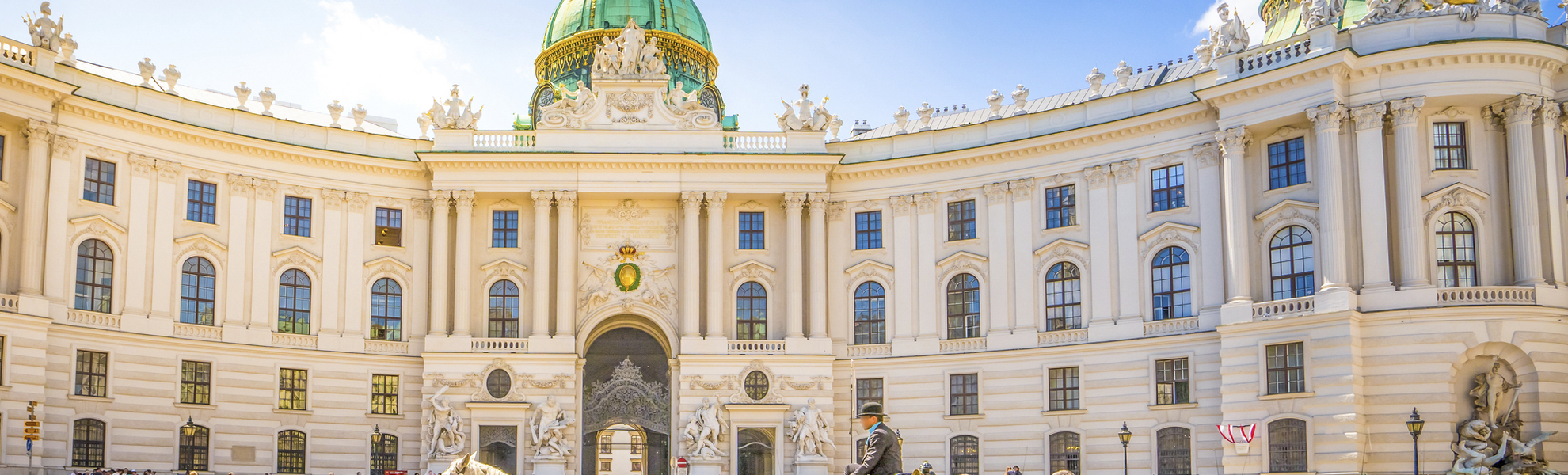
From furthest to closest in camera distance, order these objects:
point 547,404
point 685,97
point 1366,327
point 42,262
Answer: point 685,97 → point 547,404 → point 42,262 → point 1366,327

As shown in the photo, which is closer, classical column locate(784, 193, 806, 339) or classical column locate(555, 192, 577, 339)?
classical column locate(555, 192, 577, 339)

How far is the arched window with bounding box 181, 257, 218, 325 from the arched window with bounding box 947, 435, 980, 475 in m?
25.2

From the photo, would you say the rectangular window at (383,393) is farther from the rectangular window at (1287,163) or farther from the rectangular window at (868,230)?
the rectangular window at (1287,163)

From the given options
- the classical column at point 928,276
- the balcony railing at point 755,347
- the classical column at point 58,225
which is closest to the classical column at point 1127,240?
the classical column at point 928,276

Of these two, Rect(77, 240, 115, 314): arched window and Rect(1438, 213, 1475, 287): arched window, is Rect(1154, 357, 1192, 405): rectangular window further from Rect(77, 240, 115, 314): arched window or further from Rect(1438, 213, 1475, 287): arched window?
Rect(77, 240, 115, 314): arched window

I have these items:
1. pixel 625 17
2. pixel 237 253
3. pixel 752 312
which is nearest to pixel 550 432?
pixel 752 312

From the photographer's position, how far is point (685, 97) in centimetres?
5325

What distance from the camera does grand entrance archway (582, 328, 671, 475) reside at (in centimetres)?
5203

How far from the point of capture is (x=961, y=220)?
51.0 metres

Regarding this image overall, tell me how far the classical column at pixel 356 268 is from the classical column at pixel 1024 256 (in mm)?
21531

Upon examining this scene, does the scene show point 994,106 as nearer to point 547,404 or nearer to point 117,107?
point 547,404

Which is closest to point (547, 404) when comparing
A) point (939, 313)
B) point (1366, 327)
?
point (939, 313)

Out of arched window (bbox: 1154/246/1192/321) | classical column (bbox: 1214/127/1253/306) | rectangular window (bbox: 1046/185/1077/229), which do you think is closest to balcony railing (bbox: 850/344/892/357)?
rectangular window (bbox: 1046/185/1077/229)

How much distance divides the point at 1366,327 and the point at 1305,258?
3.11 metres
